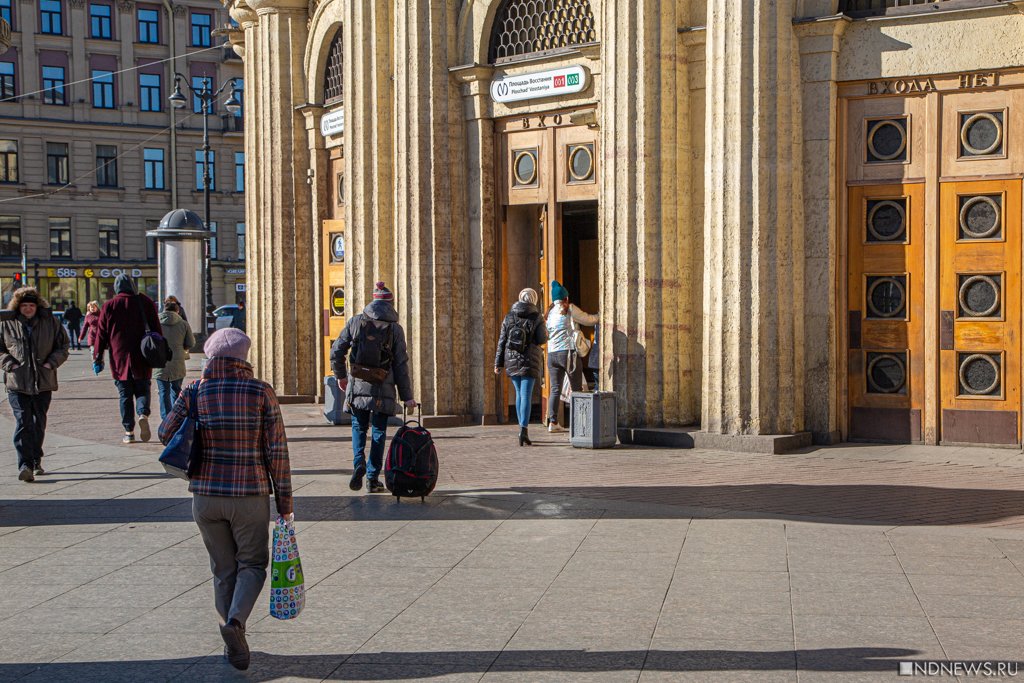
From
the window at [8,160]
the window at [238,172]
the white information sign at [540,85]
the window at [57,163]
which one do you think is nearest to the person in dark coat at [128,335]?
the white information sign at [540,85]

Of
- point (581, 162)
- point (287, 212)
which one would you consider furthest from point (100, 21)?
point (581, 162)

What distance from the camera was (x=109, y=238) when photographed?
65.8m

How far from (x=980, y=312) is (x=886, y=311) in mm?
913

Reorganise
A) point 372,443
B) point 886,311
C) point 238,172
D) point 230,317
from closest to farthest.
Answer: point 372,443 < point 886,311 < point 230,317 < point 238,172

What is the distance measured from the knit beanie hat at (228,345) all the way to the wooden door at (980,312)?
855 centimetres

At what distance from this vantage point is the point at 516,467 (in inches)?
491

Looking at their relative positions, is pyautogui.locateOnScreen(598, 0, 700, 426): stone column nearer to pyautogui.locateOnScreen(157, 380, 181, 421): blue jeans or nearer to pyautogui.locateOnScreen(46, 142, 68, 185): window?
pyautogui.locateOnScreen(157, 380, 181, 421): blue jeans

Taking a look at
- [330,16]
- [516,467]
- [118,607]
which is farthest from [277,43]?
[118,607]

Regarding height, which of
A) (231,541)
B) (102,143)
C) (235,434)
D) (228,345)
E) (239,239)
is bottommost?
(231,541)

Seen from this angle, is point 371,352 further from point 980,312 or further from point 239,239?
point 239,239

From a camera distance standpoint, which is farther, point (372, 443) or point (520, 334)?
point (520, 334)

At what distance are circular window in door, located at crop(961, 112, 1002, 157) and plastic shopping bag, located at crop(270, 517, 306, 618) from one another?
29.4ft

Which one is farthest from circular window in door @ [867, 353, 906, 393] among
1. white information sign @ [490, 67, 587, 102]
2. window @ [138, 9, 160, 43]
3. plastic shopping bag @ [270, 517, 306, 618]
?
window @ [138, 9, 160, 43]

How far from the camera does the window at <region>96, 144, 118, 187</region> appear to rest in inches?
2586
